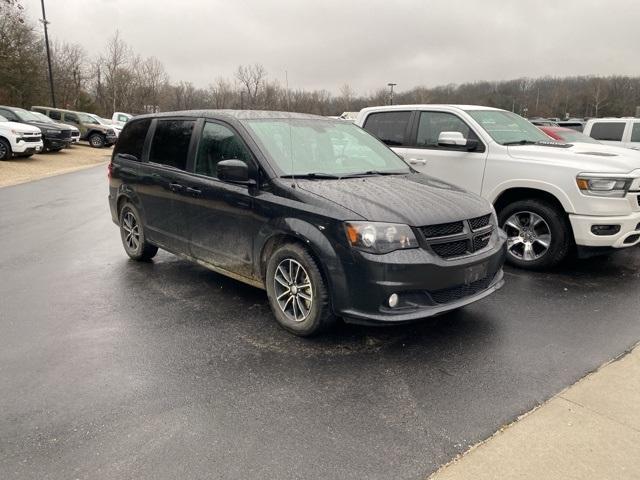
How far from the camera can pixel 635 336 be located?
13.6 ft

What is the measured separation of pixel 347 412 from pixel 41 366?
2.22 meters

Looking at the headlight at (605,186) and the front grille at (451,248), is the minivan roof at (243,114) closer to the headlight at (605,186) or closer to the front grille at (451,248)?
the front grille at (451,248)

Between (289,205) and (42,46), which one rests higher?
(42,46)

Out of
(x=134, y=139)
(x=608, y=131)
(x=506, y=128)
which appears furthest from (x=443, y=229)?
(x=608, y=131)

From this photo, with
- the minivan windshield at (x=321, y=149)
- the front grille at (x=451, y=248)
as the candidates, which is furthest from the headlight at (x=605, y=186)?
the front grille at (x=451, y=248)

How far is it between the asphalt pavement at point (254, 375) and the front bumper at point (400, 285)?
0.37 meters

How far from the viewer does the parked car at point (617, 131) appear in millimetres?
11914

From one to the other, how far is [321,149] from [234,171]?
0.98 metres

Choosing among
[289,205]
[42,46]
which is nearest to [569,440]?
[289,205]

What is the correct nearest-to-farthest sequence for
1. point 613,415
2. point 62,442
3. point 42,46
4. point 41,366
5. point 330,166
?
point 62,442
point 613,415
point 41,366
point 330,166
point 42,46

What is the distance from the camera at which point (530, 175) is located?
5.86m

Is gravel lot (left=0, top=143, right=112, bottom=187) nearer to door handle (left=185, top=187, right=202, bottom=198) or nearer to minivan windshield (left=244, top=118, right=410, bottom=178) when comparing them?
door handle (left=185, top=187, right=202, bottom=198)

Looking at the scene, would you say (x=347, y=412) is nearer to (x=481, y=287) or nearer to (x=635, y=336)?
(x=481, y=287)

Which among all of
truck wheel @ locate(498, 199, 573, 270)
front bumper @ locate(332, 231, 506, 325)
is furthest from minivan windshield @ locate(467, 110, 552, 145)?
front bumper @ locate(332, 231, 506, 325)
